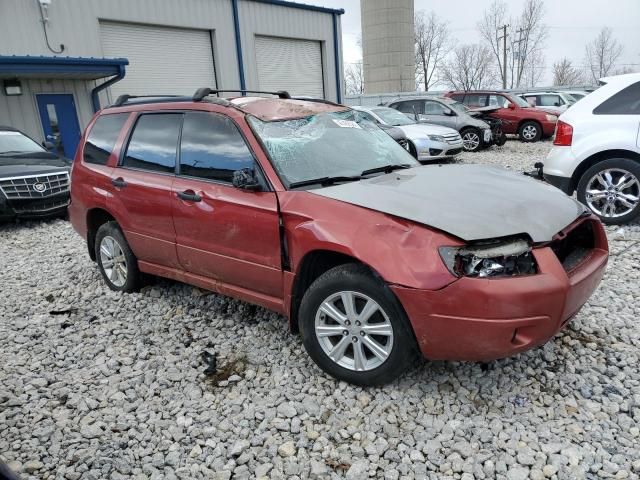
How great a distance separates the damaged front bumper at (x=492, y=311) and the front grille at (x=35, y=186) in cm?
730

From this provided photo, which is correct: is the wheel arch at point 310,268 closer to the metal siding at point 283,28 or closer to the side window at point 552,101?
the metal siding at point 283,28

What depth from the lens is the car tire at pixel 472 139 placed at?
46.9 feet

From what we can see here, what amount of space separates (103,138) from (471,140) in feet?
38.7

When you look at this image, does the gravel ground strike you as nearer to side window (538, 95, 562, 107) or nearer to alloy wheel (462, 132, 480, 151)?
alloy wheel (462, 132, 480, 151)

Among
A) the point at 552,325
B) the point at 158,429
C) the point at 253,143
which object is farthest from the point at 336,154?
the point at 158,429

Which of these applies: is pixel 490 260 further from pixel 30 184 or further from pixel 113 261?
pixel 30 184

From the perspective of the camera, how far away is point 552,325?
8.64ft

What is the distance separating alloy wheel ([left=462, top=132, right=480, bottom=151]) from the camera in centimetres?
1434

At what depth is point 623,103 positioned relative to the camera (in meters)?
5.90

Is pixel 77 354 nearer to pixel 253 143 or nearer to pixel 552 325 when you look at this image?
pixel 253 143

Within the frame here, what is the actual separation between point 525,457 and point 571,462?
0.68ft

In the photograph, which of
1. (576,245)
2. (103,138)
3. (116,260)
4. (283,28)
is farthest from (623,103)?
(283,28)

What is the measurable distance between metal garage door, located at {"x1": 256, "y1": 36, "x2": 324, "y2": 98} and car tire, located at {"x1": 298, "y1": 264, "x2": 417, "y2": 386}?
16498 millimetres

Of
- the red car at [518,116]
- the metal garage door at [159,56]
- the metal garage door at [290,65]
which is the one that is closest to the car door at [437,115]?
the red car at [518,116]
